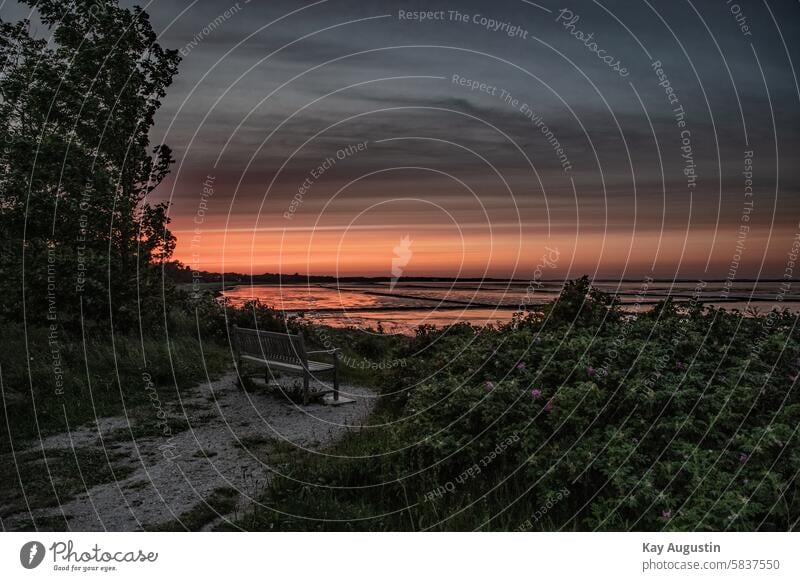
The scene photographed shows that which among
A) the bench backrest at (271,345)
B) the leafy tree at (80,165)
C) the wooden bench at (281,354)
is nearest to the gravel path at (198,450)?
the wooden bench at (281,354)

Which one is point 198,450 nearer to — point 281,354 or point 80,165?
point 281,354

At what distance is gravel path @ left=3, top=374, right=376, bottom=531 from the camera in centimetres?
548

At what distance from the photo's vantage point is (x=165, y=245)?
12.0 m

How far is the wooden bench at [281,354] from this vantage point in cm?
995

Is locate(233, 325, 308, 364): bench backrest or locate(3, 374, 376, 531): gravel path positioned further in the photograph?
locate(233, 325, 308, 364): bench backrest

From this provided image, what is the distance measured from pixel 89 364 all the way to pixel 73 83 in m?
4.44

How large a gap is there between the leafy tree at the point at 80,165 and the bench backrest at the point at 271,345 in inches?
78.6

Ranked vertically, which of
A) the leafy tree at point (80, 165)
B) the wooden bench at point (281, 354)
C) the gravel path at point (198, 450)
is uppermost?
the leafy tree at point (80, 165)

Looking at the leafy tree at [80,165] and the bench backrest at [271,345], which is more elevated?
the leafy tree at [80,165]

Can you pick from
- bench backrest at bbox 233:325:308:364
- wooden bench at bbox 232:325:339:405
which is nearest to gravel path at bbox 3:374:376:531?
wooden bench at bbox 232:325:339:405

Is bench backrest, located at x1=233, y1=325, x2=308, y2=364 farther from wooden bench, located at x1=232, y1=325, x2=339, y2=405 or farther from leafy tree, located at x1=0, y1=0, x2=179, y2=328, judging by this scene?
leafy tree, located at x1=0, y1=0, x2=179, y2=328

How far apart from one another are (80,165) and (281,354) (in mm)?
4287

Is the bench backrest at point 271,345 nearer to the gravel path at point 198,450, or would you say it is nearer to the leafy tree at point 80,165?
the gravel path at point 198,450

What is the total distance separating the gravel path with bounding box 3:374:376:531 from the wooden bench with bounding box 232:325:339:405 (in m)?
0.51
